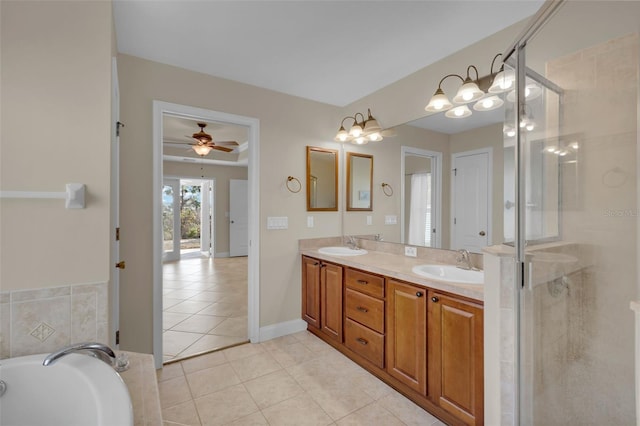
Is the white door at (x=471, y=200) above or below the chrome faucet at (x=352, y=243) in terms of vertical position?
above

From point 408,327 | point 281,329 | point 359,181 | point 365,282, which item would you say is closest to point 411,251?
point 365,282

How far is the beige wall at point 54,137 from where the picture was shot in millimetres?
1181

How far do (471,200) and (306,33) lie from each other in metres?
1.66

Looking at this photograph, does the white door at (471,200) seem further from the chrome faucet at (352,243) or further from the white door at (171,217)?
the white door at (171,217)

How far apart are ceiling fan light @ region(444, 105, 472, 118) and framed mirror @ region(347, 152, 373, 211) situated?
39.0 inches

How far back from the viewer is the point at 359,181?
3.13 m

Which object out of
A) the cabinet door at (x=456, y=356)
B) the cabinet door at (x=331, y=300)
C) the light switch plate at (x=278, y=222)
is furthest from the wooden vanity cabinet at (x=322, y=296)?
the cabinet door at (x=456, y=356)

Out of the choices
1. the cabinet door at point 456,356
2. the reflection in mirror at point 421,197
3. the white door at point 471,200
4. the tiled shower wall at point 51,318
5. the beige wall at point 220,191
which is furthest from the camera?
the beige wall at point 220,191

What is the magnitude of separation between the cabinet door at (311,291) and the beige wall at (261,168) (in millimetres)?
89

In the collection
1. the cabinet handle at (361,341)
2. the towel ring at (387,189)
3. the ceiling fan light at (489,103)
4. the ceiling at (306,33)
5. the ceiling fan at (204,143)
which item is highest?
the ceiling at (306,33)

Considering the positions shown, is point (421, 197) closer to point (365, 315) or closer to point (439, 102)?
point (439, 102)

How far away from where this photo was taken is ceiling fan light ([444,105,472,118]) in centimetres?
206

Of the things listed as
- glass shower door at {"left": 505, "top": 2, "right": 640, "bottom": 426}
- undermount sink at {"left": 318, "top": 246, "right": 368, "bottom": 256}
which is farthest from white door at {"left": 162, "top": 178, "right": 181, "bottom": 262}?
glass shower door at {"left": 505, "top": 2, "right": 640, "bottom": 426}

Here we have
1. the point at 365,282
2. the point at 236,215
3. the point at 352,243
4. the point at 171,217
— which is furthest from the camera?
the point at 236,215
